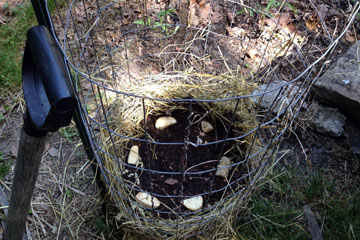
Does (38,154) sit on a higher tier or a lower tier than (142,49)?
higher

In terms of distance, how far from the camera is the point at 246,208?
131cm

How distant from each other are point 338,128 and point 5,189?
153cm

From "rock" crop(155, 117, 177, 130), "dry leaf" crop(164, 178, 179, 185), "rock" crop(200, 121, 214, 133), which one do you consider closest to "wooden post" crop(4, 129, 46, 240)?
"dry leaf" crop(164, 178, 179, 185)

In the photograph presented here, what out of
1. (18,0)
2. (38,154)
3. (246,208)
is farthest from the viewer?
(18,0)

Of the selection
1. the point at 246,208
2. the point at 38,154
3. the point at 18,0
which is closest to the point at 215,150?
the point at 246,208

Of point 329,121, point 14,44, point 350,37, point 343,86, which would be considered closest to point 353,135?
point 329,121

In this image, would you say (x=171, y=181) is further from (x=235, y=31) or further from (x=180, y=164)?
(x=235, y=31)

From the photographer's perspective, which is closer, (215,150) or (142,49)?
(215,150)

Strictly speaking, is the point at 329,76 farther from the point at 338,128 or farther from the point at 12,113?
the point at 12,113

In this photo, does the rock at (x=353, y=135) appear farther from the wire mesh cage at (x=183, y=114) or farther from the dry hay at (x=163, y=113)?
the dry hay at (x=163, y=113)

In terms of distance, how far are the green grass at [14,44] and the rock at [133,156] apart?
0.80 metres

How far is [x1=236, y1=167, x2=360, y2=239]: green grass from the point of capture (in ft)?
4.32

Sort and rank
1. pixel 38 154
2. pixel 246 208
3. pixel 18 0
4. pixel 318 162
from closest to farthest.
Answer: pixel 38 154 → pixel 246 208 → pixel 318 162 → pixel 18 0

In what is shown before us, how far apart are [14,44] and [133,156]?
42.4 inches
